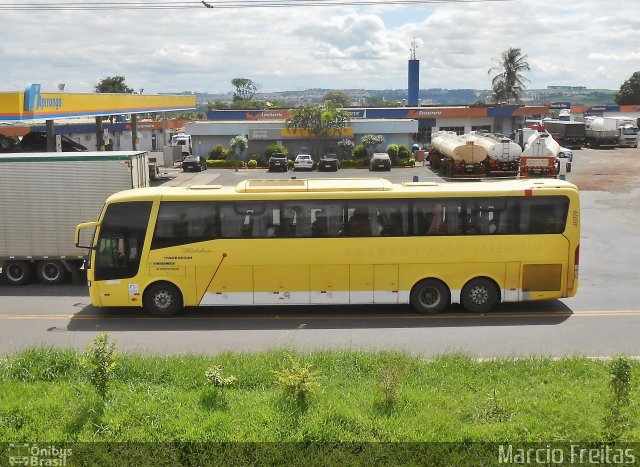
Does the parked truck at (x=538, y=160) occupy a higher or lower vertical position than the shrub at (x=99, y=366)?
higher

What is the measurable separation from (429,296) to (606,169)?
36.7m

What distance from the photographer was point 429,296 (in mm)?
16266

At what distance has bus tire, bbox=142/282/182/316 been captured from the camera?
1616 cm

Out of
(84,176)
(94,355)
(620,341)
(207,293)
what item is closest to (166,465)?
(94,355)

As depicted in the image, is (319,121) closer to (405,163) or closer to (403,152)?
(403,152)

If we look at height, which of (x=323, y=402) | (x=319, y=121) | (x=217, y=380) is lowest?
(x=323, y=402)

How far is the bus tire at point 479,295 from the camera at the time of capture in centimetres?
1616

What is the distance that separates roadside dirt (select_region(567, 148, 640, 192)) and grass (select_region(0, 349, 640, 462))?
2990 cm

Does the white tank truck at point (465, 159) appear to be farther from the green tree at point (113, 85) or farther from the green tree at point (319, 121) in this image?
the green tree at point (113, 85)

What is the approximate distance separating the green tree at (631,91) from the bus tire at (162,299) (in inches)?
4486

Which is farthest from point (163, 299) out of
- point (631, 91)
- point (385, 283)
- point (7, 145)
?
point (631, 91)

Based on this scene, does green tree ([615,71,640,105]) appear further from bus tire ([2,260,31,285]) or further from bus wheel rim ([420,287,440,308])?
bus tire ([2,260,31,285])

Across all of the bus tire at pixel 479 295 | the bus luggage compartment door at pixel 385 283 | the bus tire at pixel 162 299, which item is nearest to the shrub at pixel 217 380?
the bus tire at pixel 162 299

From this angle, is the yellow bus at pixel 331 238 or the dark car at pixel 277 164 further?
the dark car at pixel 277 164
